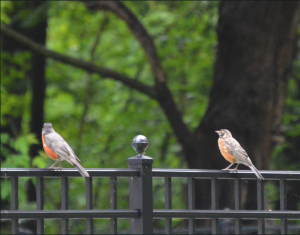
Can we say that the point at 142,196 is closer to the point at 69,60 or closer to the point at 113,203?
the point at 113,203

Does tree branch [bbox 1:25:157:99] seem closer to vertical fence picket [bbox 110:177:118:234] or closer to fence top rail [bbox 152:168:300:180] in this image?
fence top rail [bbox 152:168:300:180]

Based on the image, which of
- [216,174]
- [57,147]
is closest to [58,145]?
[57,147]

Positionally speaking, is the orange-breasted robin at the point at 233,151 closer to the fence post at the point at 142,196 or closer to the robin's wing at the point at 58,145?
the fence post at the point at 142,196

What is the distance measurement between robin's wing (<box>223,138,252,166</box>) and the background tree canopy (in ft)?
1.53

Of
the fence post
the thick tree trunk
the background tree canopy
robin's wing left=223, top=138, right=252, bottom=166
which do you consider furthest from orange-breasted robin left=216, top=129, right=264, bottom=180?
the thick tree trunk

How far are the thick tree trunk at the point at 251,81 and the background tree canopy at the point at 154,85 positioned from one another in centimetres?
2

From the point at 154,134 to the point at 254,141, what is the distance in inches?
220

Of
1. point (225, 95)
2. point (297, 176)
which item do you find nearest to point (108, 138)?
point (225, 95)

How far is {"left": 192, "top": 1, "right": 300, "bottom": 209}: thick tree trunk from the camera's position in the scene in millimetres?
7344

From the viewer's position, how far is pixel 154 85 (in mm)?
7855

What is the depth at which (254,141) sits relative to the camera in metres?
7.38

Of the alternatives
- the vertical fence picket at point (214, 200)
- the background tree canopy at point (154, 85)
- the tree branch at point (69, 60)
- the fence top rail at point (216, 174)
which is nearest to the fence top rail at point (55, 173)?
the fence top rail at point (216, 174)

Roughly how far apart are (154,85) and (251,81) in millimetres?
1532

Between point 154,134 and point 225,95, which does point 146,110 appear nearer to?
point 154,134
